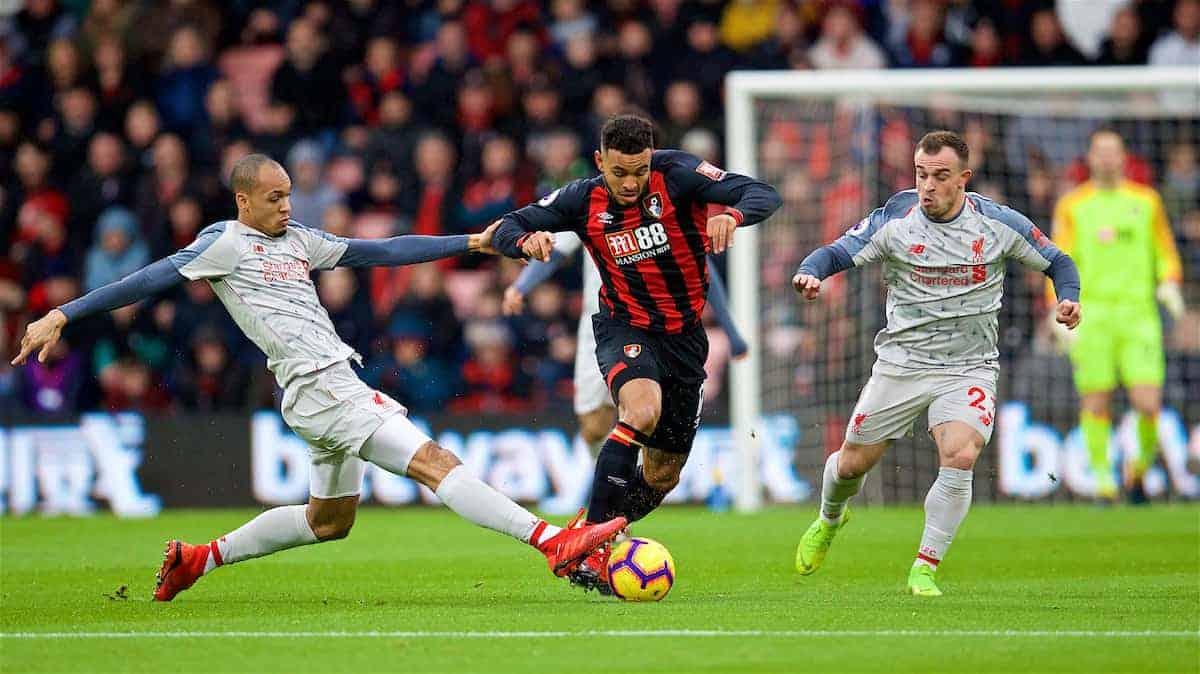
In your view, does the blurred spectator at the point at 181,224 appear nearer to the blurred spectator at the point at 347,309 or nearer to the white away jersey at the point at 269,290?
the blurred spectator at the point at 347,309

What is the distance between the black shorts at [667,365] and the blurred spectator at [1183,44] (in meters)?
9.66

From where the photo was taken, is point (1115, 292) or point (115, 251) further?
point (115, 251)

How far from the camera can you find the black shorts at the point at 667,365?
27.0 feet

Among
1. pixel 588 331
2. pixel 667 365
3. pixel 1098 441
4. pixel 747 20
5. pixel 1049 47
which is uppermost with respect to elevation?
pixel 747 20

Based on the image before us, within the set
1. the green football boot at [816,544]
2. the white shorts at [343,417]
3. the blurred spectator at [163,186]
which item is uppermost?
the blurred spectator at [163,186]

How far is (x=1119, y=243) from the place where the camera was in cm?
1370

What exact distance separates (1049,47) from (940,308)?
9039mm

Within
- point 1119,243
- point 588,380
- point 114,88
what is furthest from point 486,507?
point 114,88

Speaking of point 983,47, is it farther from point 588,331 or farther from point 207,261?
point 207,261

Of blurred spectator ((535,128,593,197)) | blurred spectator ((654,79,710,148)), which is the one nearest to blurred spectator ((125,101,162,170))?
blurred spectator ((535,128,593,197))

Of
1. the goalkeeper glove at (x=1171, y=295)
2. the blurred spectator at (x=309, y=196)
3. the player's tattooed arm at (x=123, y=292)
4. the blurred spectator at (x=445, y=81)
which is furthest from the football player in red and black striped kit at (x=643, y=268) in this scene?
the blurred spectator at (x=445, y=81)

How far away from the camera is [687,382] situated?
8.39 m

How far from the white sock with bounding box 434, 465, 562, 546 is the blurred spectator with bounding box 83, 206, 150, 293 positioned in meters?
9.33

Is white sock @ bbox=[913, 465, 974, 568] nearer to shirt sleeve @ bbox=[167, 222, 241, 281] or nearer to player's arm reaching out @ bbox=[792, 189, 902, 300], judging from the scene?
player's arm reaching out @ bbox=[792, 189, 902, 300]
